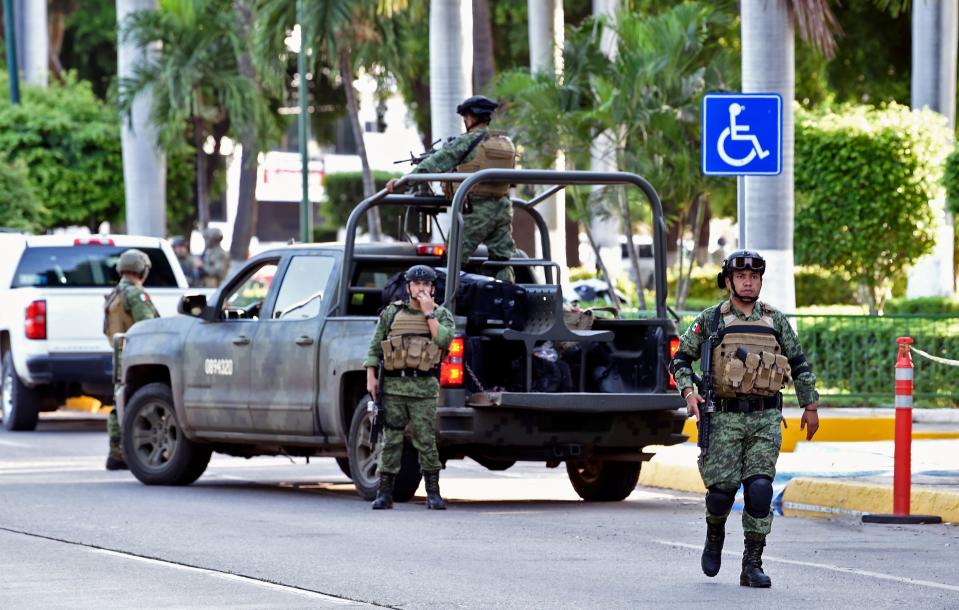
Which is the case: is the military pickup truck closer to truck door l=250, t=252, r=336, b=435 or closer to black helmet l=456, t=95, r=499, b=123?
truck door l=250, t=252, r=336, b=435

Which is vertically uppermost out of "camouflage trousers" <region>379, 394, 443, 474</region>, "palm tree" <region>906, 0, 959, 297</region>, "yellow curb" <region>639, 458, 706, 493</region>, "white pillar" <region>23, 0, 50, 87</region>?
"white pillar" <region>23, 0, 50, 87</region>

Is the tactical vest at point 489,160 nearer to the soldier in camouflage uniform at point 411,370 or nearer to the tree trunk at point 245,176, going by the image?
the soldier in camouflage uniform at point 411,370

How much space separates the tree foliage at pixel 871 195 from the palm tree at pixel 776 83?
14.6 feet

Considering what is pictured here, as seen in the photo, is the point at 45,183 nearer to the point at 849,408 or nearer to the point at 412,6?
the point at 412,6

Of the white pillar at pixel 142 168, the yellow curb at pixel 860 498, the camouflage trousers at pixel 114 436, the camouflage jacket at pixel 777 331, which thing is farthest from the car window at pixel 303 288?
the white pillar at pixel 142 168

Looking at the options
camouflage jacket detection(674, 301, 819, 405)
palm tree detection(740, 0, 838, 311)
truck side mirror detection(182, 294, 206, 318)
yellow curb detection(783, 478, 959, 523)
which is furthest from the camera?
palm tree detection(740, 0, 838, 311)

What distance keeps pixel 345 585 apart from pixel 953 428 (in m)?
10.2

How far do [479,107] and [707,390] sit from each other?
4522mm

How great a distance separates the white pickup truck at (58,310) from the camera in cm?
2030

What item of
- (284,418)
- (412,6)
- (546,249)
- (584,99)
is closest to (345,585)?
(284,418)

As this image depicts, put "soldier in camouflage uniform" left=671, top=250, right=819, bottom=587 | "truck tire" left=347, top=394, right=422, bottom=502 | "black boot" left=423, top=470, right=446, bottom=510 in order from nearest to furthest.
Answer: "soldier in camouflage uniform" left=671, top=250, right=819, bottom=587 → "black boot" left=423, top=470, right=446, bottom=510 → "truck tire" left=347, top=394, right=422, bottom=502

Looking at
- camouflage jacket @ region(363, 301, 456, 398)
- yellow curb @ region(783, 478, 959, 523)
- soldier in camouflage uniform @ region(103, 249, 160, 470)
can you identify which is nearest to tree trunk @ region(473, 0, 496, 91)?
soldier in camouflage uniform @ region(103, 249, 160, 470)

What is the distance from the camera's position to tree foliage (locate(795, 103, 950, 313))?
24.6 metres

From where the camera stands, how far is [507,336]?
12.7 meters
